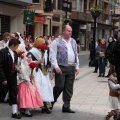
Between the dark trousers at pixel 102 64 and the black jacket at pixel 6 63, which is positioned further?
the dark trousers at pixel 102 64

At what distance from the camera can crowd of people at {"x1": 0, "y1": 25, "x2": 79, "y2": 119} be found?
28.4ft

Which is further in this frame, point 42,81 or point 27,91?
point 42,81

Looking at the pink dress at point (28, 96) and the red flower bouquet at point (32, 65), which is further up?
the red flower bouquet at point (32, 65)

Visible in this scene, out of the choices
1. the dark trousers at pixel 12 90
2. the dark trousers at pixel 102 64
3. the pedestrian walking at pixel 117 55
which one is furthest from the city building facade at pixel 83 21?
the pedestrian walking at pixel 117 55

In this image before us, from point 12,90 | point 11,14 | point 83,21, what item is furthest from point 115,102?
point 83,21

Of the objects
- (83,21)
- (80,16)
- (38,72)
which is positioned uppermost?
(80,16)

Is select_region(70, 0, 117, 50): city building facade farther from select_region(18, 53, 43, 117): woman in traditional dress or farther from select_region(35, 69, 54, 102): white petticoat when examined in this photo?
select_region(18, 53, 43, 117): woman in traditional dress

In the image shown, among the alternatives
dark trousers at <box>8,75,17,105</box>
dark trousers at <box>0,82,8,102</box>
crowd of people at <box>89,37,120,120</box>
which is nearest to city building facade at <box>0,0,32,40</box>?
dark trousers at <box>0,82,8,102</box>

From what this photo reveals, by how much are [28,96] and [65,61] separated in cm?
110

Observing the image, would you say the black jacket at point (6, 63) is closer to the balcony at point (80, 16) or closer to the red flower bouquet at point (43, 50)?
the red flower bouquet at point (43, 50)

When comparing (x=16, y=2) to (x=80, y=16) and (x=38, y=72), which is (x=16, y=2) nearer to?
(x=38, y=72)

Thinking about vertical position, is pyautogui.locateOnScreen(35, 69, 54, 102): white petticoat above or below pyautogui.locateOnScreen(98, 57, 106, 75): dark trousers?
above

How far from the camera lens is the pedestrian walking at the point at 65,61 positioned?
30.0 feet

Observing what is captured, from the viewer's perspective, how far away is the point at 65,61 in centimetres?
914
